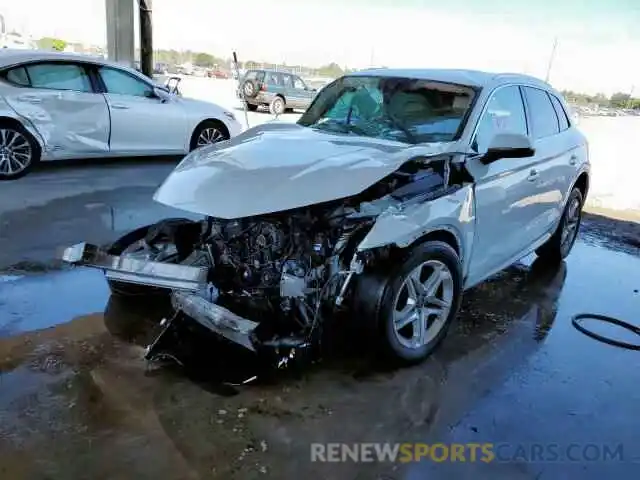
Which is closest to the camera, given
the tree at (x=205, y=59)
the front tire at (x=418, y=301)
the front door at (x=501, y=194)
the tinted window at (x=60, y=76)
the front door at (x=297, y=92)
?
the front tire at (x=418, y=301)

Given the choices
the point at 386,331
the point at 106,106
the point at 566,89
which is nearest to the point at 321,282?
the point at 386,331

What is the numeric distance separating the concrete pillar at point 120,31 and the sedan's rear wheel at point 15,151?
6.56 metres

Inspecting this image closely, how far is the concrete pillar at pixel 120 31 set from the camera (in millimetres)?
13266

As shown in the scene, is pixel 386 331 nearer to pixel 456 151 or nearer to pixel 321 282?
pixel 321 282

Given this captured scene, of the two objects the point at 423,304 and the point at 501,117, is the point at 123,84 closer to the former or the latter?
the point at 501,117

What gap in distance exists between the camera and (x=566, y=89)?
79.6 ft

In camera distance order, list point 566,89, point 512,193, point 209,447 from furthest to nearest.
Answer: point 566,89 → point 512,193 → point 209,447

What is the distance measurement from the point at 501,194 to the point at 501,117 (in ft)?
2.07

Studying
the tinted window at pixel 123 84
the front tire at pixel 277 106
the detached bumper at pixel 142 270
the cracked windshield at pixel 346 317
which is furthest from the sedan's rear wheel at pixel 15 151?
the front tire at pixel 277 106

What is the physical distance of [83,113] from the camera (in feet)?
25.6

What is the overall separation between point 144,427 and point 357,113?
2.71 meters

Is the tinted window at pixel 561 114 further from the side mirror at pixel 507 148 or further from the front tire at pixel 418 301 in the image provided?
the front tire at pixel 418 301

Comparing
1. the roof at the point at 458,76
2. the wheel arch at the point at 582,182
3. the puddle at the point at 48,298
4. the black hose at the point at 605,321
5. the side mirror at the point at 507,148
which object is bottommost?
the puddle at the point at 48,298

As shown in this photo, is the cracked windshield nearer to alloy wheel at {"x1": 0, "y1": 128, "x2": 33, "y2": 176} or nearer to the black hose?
the black hose
